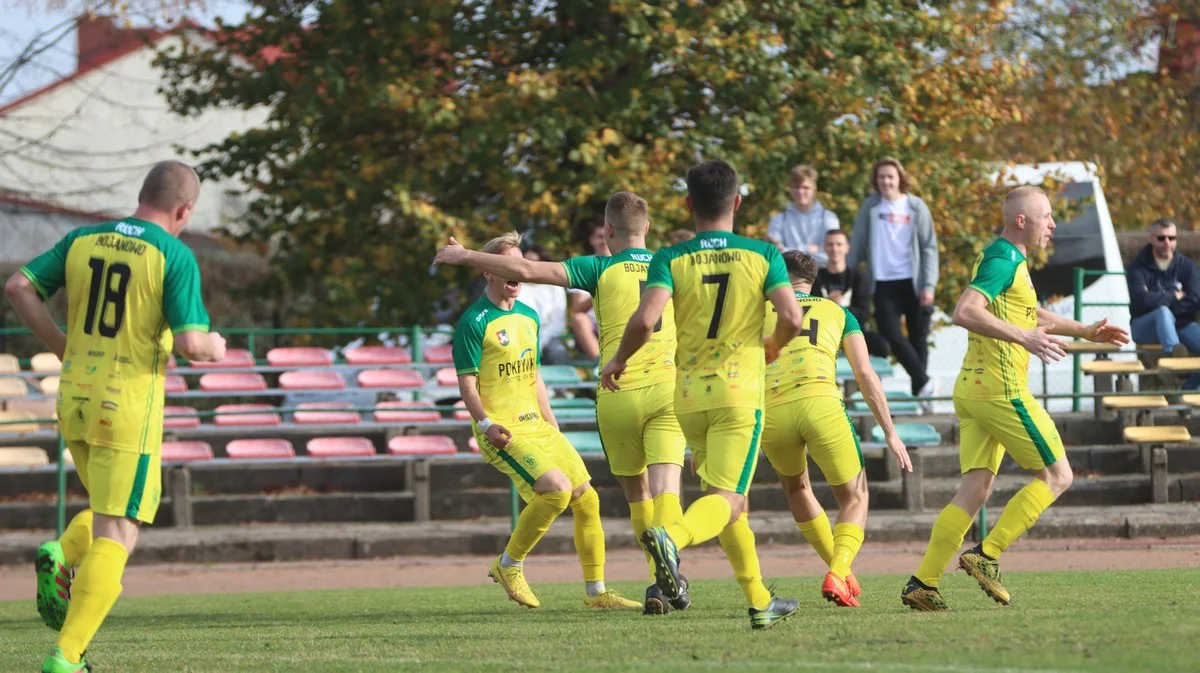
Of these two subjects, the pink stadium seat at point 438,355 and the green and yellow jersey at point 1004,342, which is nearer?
the green and yellow jersey at point 1004,342

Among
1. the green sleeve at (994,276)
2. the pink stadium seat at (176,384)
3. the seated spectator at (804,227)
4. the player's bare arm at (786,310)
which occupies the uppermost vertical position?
the seated spectator at (804,227)

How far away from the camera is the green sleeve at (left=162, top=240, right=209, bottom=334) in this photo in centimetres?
625

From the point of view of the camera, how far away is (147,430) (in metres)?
6.28

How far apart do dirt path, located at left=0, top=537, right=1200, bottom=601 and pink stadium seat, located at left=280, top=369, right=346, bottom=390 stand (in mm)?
2778

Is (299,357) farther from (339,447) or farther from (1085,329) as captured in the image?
(1085,329)

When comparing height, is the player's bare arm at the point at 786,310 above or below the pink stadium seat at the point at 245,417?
above

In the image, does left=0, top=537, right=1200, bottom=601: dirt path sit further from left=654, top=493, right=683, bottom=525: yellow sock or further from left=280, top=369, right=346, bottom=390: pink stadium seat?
left=654, top=493, right=683, bottom=525: yellow sock

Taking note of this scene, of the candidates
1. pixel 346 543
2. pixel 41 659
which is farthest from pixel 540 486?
pixel 346 543

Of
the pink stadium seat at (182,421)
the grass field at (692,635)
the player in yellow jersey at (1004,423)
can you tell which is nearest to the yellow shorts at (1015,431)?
the player in yellow jersey at (1004,423)

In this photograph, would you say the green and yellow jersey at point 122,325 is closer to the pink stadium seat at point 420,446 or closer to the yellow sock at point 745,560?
the yellow sock at point 745,560

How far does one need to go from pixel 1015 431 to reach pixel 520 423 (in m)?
2.78

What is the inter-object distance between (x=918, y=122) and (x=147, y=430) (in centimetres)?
1368

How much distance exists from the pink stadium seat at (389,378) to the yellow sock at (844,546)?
8.63m

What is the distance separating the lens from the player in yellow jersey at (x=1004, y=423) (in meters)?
7.89
